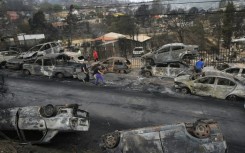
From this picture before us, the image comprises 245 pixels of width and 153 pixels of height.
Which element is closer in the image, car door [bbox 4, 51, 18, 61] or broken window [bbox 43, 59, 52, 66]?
broken window [bbox 43, 59, 52, 66]

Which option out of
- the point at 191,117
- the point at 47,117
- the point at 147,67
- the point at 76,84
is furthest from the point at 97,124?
the point at 147,67

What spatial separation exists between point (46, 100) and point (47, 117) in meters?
5.60

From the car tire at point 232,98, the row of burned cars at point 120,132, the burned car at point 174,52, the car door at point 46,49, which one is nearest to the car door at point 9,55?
the car door at point 46,49

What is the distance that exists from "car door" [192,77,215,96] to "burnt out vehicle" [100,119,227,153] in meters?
7.19

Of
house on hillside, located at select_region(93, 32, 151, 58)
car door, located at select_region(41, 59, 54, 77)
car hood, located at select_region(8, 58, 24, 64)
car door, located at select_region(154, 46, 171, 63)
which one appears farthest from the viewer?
house on hillside, located at select_region(93, 32, 151, 58)

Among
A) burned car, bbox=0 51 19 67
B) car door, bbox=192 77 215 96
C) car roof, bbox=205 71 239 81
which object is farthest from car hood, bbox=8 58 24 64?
car roof, bbox=205 71 239 81

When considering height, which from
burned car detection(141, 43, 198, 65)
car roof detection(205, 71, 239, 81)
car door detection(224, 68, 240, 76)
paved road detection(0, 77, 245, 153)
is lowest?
paved road detection(0, 77, 245, 153)

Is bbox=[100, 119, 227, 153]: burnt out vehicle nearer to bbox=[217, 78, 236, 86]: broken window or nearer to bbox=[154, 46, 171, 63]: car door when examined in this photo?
bbox=[217, 78, 236, 86]: broken window

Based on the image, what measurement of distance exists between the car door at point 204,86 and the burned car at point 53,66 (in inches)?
319

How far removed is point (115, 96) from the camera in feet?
50.7

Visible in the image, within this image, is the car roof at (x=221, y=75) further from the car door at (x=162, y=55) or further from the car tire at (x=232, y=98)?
the car door at (x=162, y=55)

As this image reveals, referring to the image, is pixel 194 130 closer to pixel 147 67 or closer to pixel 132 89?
pixel 132 89

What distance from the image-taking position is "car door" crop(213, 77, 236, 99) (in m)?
14.2

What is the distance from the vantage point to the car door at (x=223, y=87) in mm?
14195
